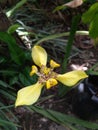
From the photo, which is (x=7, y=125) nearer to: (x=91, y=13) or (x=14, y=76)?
(x=14, y=76)

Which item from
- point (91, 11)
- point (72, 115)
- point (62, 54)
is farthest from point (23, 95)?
point (62, 54)

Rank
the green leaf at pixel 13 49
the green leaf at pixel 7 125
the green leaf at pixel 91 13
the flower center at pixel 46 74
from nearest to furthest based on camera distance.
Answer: the green leaf at pixel 91 13 → the flower center at pixel 46 74 → the green leaf at pixel 7 125 → the green leaf at pixel 13 49

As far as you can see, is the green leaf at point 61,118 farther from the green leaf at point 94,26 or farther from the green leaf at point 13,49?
the green leaf at point 94,26

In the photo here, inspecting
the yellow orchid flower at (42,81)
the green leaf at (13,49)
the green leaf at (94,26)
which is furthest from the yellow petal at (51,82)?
the green leaf at (13,49)

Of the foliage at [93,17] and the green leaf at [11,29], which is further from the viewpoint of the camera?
the green leaf at [11,29]

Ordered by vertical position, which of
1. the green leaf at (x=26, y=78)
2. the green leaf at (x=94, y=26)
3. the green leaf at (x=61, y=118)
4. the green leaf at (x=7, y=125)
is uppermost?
the green leaf at (x=94, y=26)

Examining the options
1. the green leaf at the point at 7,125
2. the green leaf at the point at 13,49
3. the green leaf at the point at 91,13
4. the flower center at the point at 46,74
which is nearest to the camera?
the green leaf at the point at 91,13

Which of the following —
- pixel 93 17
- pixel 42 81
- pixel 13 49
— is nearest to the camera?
pixel 93 17

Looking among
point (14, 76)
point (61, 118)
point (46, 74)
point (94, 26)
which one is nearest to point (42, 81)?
point (46, 74)
